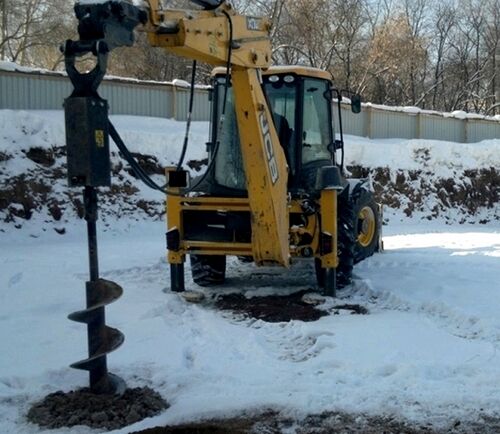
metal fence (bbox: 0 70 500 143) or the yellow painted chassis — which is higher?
metal fence (bbox: 0 70 500 143)

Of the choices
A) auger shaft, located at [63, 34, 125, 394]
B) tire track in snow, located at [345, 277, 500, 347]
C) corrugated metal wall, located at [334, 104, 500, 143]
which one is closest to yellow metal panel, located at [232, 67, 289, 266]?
tire track in snow, located at [345, 277, 500, 347]

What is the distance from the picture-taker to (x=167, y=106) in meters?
19.5

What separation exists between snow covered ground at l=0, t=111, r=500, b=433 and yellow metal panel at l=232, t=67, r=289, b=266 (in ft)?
2.92

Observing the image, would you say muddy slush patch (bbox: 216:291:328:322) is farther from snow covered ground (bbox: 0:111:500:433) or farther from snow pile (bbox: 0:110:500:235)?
snow pile (bbox: 0:110:500:235)

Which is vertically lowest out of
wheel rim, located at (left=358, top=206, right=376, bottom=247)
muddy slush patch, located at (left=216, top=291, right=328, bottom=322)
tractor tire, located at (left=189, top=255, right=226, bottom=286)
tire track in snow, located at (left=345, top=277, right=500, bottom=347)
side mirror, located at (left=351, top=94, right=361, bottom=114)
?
muddy slush patch, located at (left=216, top=291, right=328, bottom=322)

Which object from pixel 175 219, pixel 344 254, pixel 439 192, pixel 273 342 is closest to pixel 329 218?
pixel 344 254

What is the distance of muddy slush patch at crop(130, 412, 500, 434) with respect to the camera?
424cm

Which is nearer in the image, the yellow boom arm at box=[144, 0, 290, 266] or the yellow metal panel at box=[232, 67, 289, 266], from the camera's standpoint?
the yellow boom arm at box=[144, 0, 290, 266]

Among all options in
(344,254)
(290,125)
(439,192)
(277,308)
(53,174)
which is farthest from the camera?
(439,192)

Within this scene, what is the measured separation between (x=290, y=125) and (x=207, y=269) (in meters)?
2.09

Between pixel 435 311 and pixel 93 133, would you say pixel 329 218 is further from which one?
pixel 93 133

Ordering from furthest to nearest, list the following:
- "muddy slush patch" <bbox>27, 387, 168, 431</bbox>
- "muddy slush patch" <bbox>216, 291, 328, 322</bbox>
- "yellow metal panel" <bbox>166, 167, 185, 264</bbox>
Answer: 1. "yellow metal panel" <bbox>166, 167, 185, 264</bbox>
2. "muddy slush patch" <bbox>216, 291, 328, 322</bbox>
3. "muddy slush patch" <bbox>27, 387, 168, 431</bbox>

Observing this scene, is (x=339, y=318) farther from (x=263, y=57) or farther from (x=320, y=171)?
(x=263, y=57)

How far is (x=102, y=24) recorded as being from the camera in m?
4.57
